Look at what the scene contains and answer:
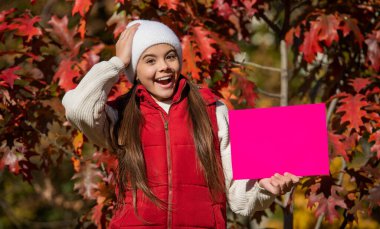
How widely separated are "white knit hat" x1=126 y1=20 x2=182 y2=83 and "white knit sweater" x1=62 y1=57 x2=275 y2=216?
0.31 ft

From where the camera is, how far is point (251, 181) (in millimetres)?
2707

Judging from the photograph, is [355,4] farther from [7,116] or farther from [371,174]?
[7,116]

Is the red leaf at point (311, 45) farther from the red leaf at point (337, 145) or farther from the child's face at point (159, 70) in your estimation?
the child's face at point (159, 70)

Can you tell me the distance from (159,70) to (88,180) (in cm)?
131

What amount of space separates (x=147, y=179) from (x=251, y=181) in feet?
1.28

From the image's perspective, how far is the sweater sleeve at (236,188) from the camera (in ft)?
8.83

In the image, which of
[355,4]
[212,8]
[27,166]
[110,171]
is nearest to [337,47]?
[355,4]

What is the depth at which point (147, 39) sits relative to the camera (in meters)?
2.67

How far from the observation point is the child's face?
267 centimetres

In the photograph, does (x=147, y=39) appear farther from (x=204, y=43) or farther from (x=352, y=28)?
(x=352, y=28)

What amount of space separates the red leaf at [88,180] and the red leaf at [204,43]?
0.83 metres

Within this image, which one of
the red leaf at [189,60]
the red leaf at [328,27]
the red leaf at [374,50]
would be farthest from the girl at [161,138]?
the red leaf at [374,50]

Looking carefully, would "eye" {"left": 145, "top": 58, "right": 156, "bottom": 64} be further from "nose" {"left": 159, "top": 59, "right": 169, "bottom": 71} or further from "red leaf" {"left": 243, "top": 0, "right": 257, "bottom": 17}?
"red leaf" {"left": 243, "top": 0, "right": 257, "bottom": 17}

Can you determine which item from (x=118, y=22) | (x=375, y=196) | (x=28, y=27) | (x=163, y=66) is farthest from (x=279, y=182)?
(x=28, y=27)
